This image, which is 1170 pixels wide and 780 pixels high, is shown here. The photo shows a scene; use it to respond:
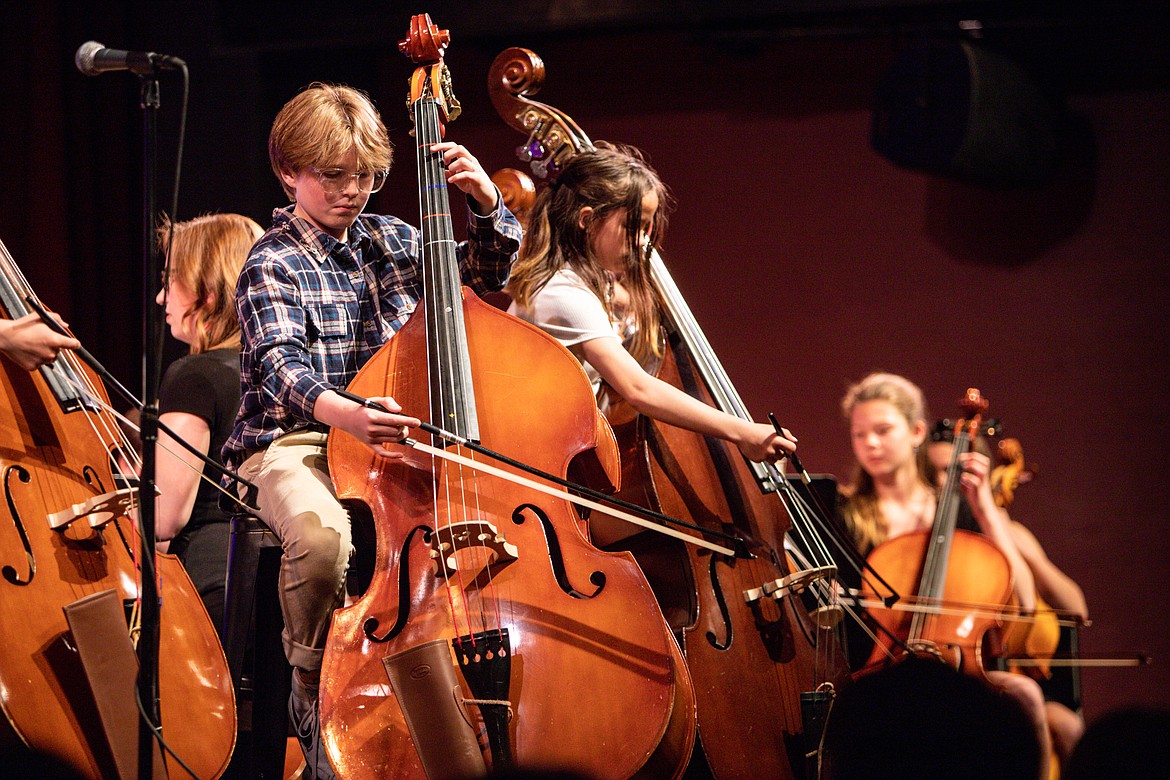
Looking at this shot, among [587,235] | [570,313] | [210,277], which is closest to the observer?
[570,313]

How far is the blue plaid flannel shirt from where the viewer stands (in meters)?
2.02

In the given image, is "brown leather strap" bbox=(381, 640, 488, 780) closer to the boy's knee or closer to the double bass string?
the double bass string

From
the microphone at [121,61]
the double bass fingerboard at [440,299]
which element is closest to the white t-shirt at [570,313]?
the double bass fingerboard at [440,299]

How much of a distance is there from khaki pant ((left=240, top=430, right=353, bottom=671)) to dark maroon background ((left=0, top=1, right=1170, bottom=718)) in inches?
84.9

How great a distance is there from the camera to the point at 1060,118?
4.27 m

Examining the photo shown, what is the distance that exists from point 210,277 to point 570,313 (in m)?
0.93

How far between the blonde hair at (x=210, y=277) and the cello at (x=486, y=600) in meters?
0.99

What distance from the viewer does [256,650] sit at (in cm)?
214

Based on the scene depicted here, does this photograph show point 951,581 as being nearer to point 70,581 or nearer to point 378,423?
point 378,423

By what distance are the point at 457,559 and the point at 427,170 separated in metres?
0.70

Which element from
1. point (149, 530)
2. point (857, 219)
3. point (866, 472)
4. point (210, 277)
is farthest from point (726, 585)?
point (857, 219)

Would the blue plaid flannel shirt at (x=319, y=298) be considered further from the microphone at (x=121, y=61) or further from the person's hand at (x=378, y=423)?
the microphone at (x=121, y=61)

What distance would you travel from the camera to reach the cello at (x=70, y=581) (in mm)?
1686

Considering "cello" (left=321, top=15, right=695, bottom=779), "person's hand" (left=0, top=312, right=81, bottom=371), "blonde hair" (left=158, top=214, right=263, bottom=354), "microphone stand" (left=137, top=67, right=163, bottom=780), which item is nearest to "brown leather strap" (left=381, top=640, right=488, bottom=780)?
"cello" (left=321, top=15, right=695, bottom=779)
